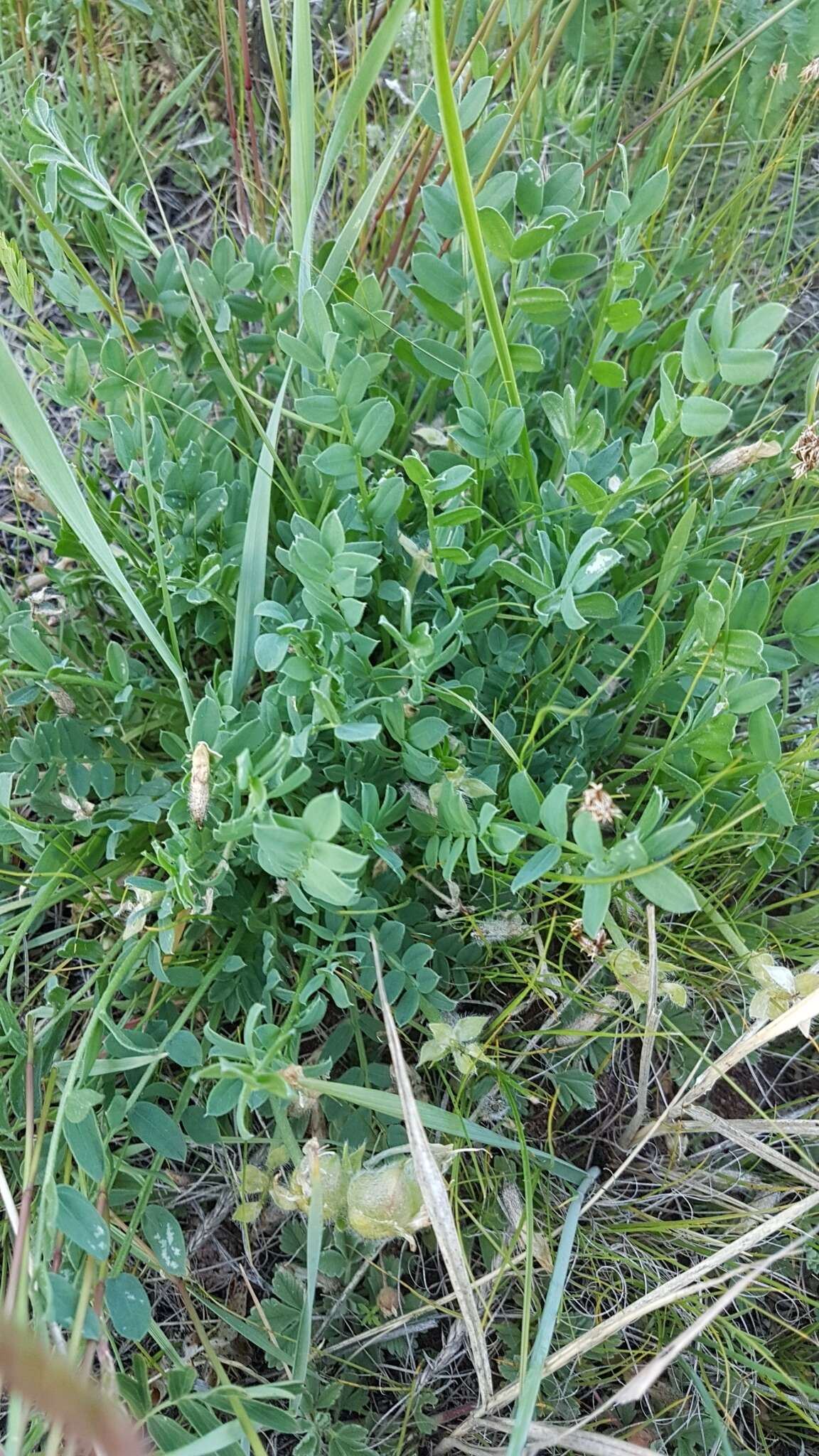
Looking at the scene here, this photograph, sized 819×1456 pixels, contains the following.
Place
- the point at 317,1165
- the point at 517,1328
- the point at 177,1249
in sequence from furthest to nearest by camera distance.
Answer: the point at 517,1328 < the point at 177,1249 < the point at 317,1165

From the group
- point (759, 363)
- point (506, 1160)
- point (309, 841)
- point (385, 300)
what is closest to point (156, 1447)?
point (506, 1160)

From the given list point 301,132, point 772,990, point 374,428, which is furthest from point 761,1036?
point 301,132

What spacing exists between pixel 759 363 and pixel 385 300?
0.69 meters

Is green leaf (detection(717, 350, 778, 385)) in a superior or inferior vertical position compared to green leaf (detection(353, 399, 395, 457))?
superior

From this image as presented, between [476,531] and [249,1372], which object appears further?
[476,531]

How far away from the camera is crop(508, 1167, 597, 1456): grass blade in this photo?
2.35 feet

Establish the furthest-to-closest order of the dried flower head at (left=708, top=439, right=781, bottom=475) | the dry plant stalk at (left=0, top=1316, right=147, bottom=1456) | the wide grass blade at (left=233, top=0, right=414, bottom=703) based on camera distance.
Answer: the wide grass blade at (left=233, top=0, right=414, bottom=703), the dried flower head at (left=708, top=439, right=781, bottom=475), the dry plant stalk at (left=0, top=1316, right=147, bottom=1456)

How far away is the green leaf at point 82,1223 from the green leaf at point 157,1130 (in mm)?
111

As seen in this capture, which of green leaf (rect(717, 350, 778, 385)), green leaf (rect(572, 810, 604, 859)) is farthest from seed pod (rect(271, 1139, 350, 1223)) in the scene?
green leaf (rect(717, 350, 778, 385))

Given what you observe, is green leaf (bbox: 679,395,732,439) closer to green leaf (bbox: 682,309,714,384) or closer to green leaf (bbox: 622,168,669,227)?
green leaf (bbox: 682,309,714,384)

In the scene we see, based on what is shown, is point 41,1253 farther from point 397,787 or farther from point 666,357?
point 666,357

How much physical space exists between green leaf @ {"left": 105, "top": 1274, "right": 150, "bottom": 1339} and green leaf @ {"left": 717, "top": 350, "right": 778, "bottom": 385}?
2.96 feet

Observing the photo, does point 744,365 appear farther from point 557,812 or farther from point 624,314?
point 557,812

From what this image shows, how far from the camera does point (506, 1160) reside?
1.08 metres
